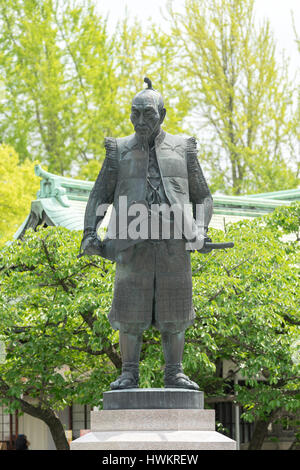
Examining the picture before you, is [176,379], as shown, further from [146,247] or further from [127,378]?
[146,247]

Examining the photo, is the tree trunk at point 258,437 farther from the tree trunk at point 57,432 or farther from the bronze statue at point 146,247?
the bronze statue at point 146,247

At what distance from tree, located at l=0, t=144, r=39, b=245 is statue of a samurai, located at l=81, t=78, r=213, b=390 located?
10531mm

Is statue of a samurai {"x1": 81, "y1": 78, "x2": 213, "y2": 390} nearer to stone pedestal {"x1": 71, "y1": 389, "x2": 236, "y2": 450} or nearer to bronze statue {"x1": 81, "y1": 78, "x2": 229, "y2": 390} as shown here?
bronze statue {"x1": 81, "y1": 78, "x2": 229, "y2": 390}

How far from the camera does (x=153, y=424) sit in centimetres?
550

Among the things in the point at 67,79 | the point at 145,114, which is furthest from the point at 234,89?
the point at 145,114

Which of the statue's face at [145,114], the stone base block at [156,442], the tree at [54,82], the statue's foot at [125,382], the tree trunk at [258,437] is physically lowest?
the tree trunk at [258,437]

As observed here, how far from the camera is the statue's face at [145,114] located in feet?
19.4

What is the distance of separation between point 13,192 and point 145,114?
11.2 metres

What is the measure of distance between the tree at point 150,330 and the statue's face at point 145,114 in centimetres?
401

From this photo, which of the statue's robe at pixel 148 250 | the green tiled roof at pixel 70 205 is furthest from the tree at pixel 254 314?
the statue's robe at pixel 148 250

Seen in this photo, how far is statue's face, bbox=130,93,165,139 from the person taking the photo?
5918 millimetres

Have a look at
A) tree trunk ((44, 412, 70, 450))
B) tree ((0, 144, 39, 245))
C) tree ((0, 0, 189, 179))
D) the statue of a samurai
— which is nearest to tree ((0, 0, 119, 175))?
tree ((0, 0, 189, 179))
